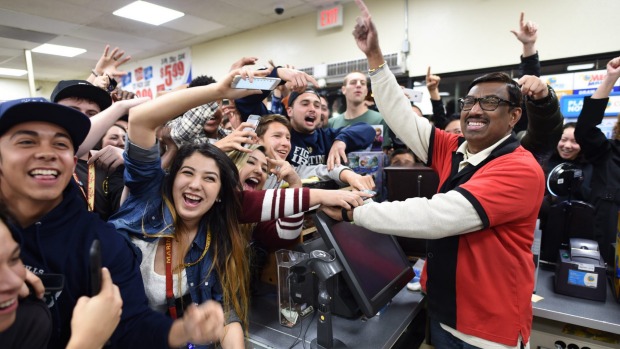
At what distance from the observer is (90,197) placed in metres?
1.37

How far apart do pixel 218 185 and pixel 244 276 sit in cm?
37

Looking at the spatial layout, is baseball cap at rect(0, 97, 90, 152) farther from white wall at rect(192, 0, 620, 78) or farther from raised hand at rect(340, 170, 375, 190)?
white wall at rect(192, 0, 620, 78)

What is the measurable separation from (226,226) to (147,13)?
5.23 meters

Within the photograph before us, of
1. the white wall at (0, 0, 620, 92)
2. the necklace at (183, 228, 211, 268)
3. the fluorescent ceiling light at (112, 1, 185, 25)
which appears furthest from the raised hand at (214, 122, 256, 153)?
the fluorescent ceiling light at (112, 1, 185, 25)

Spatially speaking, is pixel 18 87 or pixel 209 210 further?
pixel 18 87

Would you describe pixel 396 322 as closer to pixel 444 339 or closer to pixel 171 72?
pixel 444 339

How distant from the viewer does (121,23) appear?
18.5 ft

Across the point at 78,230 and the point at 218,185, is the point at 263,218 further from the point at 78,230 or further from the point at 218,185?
the point at 78,230

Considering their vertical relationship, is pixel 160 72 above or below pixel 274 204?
above

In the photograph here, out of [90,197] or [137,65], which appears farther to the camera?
[137,65]

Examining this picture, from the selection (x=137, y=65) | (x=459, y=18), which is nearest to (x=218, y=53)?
(x=137, y=65)

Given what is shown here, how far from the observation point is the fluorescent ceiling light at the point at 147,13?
5.00 meters

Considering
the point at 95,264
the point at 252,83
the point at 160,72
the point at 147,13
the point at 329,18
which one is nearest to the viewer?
the point at 95,264

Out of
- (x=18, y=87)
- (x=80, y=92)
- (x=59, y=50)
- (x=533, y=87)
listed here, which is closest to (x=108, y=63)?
(x=80, y=92)
